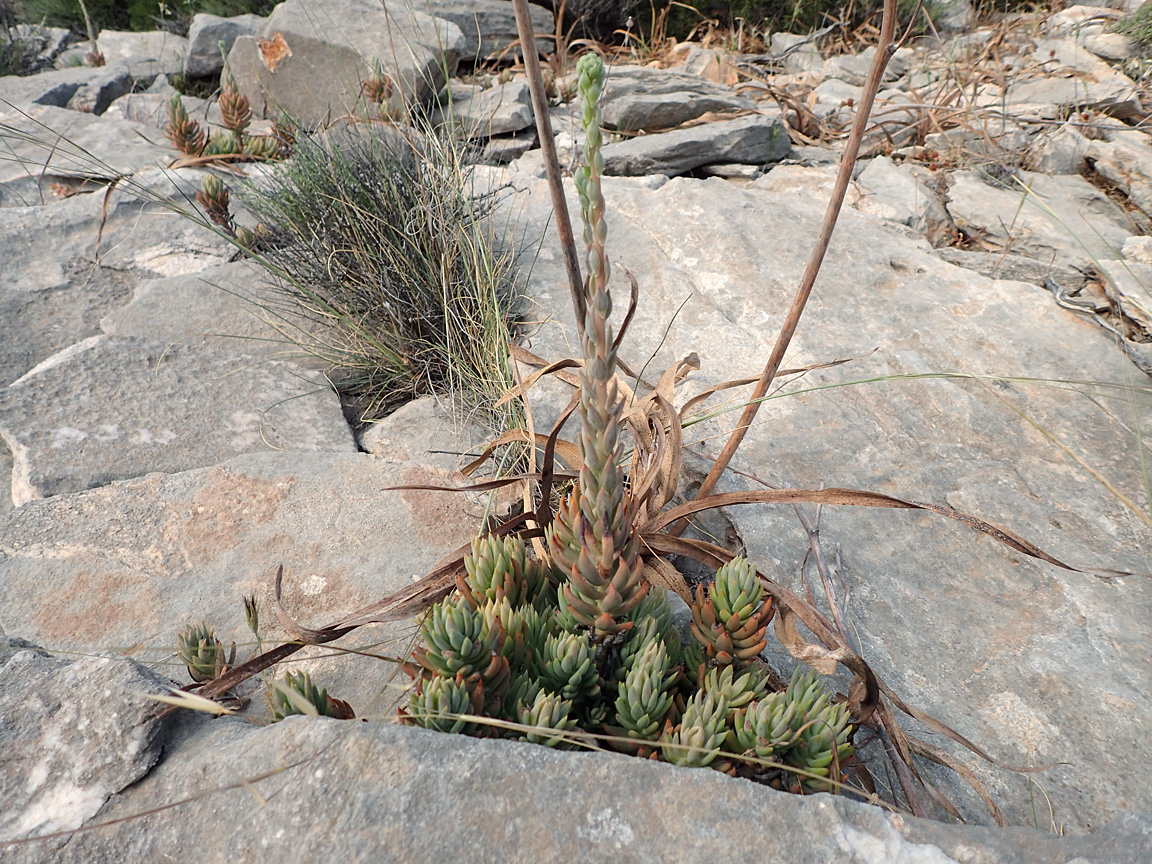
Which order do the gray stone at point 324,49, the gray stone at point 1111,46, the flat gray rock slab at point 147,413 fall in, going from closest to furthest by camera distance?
the flat gray rock slab at point 147,413 → the gray stone at point 324,49 → the gray stone at point 1111,46

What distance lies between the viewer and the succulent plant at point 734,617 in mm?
1349

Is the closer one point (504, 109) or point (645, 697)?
point (645, 697)

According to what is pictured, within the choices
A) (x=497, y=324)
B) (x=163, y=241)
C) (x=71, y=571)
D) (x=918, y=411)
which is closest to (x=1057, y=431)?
(x=918, y=411)

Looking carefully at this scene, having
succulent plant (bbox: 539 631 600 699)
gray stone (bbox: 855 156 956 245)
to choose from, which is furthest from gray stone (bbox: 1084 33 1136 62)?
succulent plant (bbox: 539 631 600 699)

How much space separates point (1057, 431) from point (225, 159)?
4538 mm

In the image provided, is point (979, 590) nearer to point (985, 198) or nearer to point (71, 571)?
point (71, 571)

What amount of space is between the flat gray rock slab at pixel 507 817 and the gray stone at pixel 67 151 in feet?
13.3

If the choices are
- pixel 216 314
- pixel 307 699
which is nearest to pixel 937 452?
pixel 307 699

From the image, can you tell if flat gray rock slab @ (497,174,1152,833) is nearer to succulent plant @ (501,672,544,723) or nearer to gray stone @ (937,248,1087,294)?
gray stone @ (937,248,1087,294)

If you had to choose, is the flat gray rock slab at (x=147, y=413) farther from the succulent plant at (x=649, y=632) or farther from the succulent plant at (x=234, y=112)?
the succulent plant at (x=234, y=112)

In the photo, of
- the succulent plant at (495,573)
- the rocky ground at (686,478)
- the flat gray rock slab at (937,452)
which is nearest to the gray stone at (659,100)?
the rocky ground at (686,478)

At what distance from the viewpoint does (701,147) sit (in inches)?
Answer: 169

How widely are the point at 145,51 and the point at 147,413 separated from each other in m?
8.09

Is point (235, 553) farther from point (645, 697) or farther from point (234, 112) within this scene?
point (234, 112)
